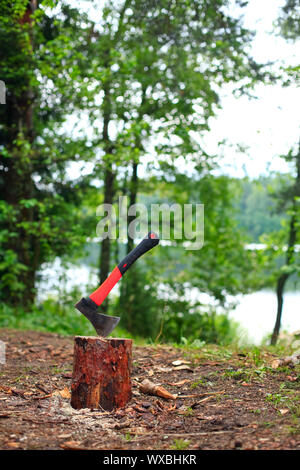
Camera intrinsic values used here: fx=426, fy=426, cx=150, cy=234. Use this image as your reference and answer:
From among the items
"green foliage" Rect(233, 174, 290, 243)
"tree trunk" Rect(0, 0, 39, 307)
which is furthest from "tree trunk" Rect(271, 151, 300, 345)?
"tree trunk" Rect(0, 0, 39, 307)

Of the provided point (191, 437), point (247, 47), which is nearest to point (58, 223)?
point (247, 47)

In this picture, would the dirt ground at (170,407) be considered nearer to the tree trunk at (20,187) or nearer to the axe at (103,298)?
the axe at (103,298)

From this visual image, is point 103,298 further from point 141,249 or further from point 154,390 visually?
point 154,390

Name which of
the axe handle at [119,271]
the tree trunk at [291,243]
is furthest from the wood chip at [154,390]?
the tree trunk at [291,243]

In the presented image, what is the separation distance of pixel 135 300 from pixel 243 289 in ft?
14.2

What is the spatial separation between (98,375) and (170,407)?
66 cm

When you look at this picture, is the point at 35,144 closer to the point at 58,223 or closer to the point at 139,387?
the point at 58,223

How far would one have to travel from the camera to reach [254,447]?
2629 millimetres

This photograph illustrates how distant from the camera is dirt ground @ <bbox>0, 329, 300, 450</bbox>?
2.85 metres

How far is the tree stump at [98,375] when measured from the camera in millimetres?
3607

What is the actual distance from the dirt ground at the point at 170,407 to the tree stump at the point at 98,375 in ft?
0.28

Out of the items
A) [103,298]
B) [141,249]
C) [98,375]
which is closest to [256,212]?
[141,249]

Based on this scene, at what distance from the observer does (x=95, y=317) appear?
3824mm

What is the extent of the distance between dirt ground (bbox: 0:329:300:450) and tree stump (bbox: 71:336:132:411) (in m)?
0.09
